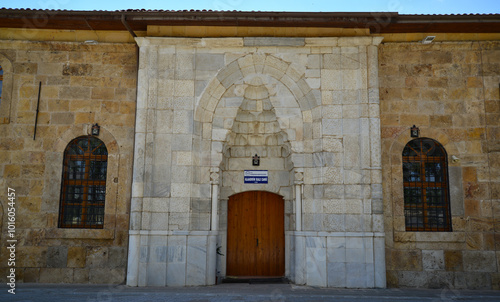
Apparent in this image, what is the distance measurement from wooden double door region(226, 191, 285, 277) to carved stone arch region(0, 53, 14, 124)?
18.9 feet

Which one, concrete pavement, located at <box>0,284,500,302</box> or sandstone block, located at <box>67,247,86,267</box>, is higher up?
sandstone block, located at <box>67,247,86,267</box>

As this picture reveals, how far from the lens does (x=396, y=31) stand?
970 centimetres

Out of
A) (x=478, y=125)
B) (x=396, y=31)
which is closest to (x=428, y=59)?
(x=396, y=31)

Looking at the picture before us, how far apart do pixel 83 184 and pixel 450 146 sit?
874 cm

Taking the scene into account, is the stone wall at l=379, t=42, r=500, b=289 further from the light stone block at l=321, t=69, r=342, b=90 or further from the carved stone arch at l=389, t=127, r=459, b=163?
the light stone block at l=321, t=69, r=342, b=90

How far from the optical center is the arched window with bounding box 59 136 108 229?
9594 millimetres

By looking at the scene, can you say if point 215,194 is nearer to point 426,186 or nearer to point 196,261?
point 196,261

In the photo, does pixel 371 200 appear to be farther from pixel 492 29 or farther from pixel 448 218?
pixel 492 29

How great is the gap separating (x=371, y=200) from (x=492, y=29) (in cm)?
506

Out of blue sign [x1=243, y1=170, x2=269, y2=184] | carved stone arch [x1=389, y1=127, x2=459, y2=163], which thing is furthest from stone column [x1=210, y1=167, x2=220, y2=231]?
carved stone arch [x1=389, y1=127, x2=459, y2=163]

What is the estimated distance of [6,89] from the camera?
9875 millimetres

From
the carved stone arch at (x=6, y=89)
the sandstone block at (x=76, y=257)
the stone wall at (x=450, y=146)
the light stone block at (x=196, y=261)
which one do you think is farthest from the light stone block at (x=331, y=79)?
the carved stone arch at (x=6, y=89)

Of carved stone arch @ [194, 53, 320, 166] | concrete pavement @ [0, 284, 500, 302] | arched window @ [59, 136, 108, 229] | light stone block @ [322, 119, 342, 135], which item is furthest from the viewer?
arched window @ [59, 136, 108, 229]

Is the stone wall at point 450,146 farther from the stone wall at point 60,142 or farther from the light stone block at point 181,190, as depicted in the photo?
the stone wall at point 60,142
